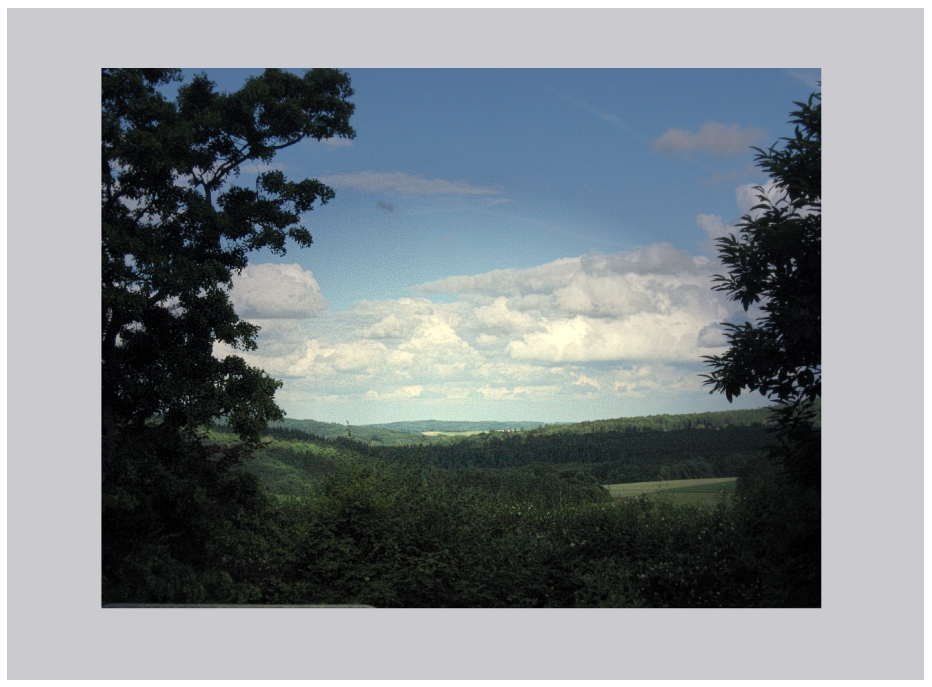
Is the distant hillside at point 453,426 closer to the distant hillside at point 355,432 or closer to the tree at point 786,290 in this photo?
the distant hillside at point 355,432

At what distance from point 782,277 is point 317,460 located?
4.56m

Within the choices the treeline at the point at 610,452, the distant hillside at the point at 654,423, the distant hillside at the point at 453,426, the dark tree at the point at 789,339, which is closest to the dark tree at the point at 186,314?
the distant hillside at the point at 453,426

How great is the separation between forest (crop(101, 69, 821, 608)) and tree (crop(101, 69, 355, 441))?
2 centimetres

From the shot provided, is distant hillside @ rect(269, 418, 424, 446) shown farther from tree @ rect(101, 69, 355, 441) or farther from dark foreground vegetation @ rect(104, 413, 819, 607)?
tree @ rect(101, 69, 355, 441)

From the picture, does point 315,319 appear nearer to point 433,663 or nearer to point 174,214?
point 174,214

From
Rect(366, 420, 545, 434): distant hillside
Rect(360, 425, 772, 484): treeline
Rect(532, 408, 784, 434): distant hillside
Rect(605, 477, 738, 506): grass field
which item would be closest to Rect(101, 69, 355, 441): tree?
Rect(366, 420, 545, 434): distant hillside

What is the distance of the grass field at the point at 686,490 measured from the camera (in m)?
6.70

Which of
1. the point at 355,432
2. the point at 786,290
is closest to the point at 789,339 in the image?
the point at 786,290

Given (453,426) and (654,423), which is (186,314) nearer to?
(453,426)

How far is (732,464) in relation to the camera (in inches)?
270

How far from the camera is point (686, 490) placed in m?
6.85

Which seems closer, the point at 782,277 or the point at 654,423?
the point at 782,277

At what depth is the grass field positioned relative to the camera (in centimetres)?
670
